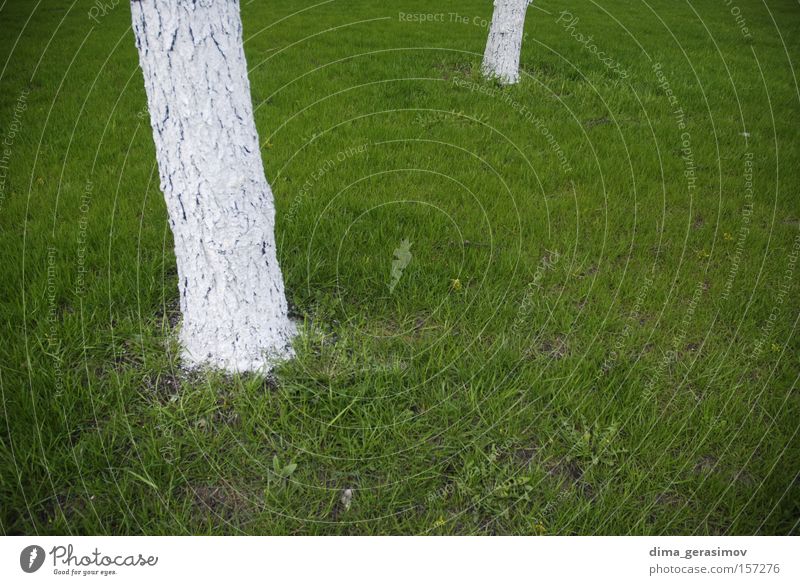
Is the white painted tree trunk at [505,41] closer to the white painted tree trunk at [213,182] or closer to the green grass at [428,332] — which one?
the green grass at [428,332]

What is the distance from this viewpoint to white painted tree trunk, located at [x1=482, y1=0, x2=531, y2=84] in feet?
21.3

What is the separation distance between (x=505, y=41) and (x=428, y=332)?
506cm

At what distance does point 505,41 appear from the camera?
258 inches

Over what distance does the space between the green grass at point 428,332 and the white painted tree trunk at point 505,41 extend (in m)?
1.04

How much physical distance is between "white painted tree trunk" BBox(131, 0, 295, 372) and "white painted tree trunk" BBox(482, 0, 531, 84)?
5.16 m

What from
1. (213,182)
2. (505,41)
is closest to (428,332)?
(213,182)

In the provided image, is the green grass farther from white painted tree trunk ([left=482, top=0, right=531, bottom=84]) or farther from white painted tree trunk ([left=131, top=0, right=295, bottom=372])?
white painted tree trunk ([left=482, top=0, right=531, bottom=84])

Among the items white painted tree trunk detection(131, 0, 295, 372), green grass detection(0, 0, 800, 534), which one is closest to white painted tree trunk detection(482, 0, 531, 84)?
green grass detection(0, 0, 800, 534)

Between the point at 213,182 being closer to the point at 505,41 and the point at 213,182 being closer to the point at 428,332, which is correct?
the point at 428,332

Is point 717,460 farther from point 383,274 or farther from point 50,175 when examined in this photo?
point 50,175

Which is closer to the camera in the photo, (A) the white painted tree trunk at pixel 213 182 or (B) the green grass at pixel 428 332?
(A) the white painted tree trunk at pixel 213 182

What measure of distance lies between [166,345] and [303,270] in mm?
921

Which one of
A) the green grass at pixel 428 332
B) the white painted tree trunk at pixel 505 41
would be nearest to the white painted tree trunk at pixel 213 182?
the green grass at pixel 428 332

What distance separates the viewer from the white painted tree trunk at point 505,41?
6496 millimetres
